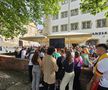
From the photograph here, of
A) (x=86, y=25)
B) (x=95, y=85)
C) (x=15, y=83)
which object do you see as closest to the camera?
(x=95, y=85)

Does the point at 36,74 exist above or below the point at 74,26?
below

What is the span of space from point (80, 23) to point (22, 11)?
3325 centimetres

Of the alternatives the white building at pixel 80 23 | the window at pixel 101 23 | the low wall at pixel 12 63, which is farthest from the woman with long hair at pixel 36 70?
the window at pixel 101 23

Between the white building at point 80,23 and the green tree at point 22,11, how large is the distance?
803 inches

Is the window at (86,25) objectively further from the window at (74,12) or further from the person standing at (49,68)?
the person standing at (49,68)

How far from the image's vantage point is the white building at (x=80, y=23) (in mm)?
48781

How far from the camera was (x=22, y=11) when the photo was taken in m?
22.2

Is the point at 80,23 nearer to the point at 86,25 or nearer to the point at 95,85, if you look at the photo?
the point at 86,25

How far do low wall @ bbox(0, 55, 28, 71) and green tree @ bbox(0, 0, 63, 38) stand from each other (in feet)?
10.1

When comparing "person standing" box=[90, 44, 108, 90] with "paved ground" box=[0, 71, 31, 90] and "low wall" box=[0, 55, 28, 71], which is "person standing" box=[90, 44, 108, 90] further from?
"low wall" box=[0, 55, 28, 71]

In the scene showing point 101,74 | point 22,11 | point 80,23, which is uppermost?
point 80,23

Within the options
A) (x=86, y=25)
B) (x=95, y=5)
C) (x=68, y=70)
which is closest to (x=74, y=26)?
(x=86, y=25)

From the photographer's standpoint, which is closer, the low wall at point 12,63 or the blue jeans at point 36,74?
the blue jeans at point 36,74

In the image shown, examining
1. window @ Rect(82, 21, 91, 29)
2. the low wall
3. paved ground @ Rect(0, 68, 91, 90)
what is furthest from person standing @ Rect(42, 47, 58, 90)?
window @ Rect(82, 21, 91, 29)
